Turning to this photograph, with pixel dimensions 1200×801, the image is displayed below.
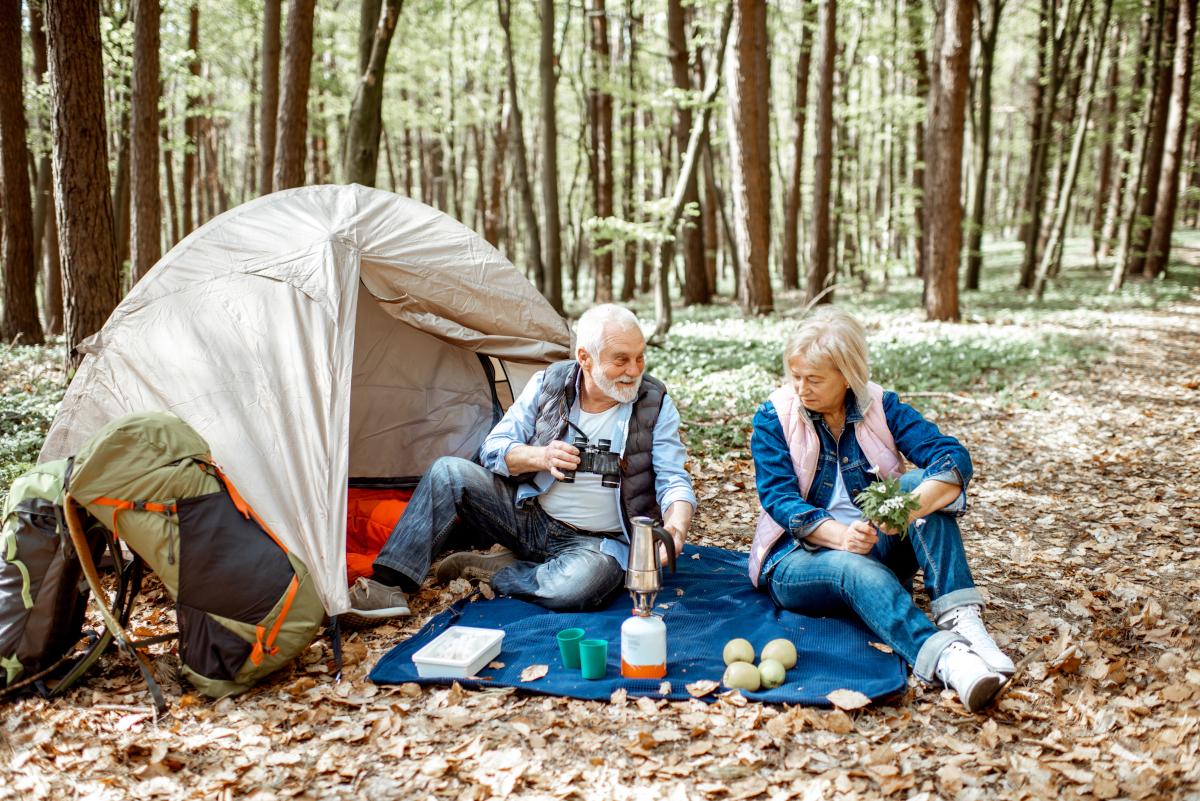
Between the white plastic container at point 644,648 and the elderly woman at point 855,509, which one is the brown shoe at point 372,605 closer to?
the white plastic container at point 644,648

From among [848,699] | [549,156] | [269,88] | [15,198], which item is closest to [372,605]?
[848,699]

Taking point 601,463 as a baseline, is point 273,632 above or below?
below

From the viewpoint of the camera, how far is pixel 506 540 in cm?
343

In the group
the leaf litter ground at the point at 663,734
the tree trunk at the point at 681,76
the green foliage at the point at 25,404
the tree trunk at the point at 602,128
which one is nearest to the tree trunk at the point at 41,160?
the green foliage at the point at 25,404

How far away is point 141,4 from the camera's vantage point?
730cm

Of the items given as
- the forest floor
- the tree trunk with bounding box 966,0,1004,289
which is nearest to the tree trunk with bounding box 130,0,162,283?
the forest floor

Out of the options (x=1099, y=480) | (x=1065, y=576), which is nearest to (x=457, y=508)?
(x=1065, y=576)

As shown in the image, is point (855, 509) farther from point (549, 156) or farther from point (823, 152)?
point (823, 152)

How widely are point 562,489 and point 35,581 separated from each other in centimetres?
193

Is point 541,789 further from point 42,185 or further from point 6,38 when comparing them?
point 42,185

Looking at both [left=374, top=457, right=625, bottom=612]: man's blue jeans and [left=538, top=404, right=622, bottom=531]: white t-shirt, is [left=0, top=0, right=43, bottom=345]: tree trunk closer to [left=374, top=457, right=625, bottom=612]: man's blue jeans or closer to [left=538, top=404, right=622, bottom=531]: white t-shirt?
[left=374, top=457, right=625, bottom=612]: man's blue jeans

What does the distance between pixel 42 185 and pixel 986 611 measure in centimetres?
1248

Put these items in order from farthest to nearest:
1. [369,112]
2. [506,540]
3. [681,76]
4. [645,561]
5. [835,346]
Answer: [681,76], [369,112], [506,540], [835,346], [645,561]

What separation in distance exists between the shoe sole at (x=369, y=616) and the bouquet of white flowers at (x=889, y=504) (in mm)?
1882
